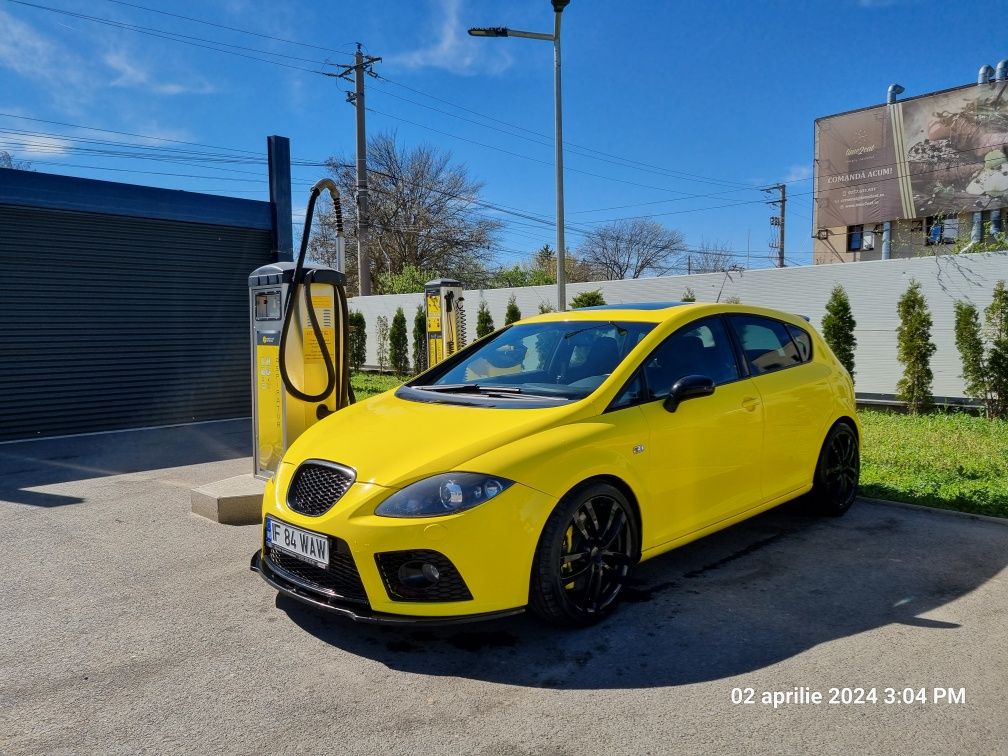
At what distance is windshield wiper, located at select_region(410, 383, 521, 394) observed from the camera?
161 inches

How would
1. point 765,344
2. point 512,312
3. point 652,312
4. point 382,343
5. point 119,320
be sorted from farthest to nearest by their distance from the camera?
point 382,343, point 512,312, point 119,320, point 765,344, point 652,312

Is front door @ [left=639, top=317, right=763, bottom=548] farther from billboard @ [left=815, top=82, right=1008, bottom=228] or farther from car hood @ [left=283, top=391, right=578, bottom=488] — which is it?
billboard @ [left=815, top=82, right=1008, bottom=228]

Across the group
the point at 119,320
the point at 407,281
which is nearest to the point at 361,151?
the point at 407,281

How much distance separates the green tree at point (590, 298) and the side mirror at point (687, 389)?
1162cm

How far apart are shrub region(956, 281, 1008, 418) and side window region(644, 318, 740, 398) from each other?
319 inches

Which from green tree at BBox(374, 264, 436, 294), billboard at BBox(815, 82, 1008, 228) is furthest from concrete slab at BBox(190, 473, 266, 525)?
billboard at BBox(815, 82, 1008, 228)

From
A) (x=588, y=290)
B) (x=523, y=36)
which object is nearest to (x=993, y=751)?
(x=523, y=36)

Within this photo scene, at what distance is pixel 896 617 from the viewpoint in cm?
356

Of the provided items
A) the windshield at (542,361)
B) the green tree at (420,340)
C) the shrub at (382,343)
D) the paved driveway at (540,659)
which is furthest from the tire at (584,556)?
the shrub at (382,343)

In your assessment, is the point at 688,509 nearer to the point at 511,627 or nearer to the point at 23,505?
the point at 511,627

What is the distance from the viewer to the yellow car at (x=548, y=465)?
122 inches

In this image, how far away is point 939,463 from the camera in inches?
271

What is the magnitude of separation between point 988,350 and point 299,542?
10926 millimetres

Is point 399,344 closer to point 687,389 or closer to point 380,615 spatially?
point 687,389
